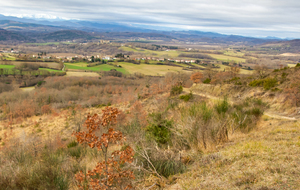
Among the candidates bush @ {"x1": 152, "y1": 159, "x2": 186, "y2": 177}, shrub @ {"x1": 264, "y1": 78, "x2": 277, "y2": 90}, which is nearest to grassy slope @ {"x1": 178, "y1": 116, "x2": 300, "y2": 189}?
bush @ {"x1": 152, "y1": 159, "x2": 186, "y2": 177}

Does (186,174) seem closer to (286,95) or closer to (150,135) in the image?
(150,135)

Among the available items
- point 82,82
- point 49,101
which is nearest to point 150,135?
point 49,101

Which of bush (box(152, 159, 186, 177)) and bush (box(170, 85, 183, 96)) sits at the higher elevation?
bush (box(152, 159, 186, 177))

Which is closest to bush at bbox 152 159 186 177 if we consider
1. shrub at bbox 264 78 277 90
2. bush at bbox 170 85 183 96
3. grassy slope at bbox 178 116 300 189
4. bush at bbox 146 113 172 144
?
grassy slope at bbox 178 116 300 189

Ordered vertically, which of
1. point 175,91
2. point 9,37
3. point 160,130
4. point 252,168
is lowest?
point 175,91

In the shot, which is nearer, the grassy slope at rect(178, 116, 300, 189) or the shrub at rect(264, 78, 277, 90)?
the grassy slope at rect(178, 116, 300, 189)

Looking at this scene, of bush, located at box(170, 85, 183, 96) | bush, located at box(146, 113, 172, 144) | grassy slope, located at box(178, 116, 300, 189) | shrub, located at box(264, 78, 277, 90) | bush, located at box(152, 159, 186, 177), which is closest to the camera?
grassy slope, located at box(178, 116, 300, 189)

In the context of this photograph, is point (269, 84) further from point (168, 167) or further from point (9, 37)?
point (9, 37)

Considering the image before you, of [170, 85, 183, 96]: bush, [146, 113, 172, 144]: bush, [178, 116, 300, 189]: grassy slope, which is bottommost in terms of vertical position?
[170, 85, 183, 96]: bush

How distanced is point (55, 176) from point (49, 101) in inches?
1710

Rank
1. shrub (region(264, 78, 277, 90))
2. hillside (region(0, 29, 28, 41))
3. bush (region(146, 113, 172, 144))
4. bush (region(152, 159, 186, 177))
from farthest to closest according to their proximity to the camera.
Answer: hillside (region(0, 29, 28, 41)) < shrub (region(264, 78, 277, 90)) < bush (region(146, 113, 172, 144)) < bush (region(152, 159, 186, 177))

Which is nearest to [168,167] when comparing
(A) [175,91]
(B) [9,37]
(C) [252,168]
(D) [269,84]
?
(C) [252,168]

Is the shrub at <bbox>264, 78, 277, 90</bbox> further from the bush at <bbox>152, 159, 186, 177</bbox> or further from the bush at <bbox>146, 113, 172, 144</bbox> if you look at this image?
the bush at <bbox>152, 159, 186, 177</bbox>

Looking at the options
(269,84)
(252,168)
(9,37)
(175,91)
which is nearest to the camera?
(252,168)
